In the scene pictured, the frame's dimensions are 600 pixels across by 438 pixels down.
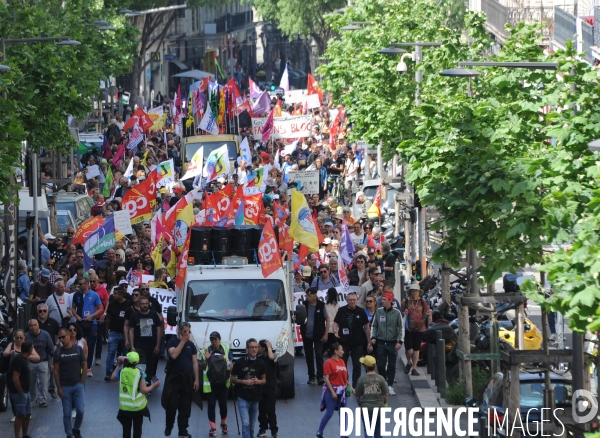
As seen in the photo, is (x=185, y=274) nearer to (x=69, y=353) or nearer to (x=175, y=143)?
(x=69, y=353)

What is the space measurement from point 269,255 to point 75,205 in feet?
39.8

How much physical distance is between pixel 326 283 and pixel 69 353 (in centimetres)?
704

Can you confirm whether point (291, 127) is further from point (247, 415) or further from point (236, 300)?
point (247, 415)

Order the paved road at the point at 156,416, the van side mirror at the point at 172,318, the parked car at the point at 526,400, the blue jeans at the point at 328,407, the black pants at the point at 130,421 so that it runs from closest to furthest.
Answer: the parked car at the point at 526,400, the black pants at the point at 130,421, the blue jeans at the point at 328,407, the paved road at the point at 156,416, the van side mirror at the point at 172,318

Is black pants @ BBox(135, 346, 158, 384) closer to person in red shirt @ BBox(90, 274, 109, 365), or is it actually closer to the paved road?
the paved road

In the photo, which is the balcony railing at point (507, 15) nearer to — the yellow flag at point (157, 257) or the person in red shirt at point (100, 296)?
the yellow flag at point (157, 257)

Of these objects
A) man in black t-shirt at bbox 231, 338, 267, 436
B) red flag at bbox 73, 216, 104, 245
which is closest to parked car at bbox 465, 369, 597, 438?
man in black t-shirt at bbox 231, 338, 267, 436

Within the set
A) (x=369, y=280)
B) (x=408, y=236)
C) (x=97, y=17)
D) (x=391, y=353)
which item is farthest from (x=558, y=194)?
(x=97, y=17)

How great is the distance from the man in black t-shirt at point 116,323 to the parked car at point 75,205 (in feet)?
34.6

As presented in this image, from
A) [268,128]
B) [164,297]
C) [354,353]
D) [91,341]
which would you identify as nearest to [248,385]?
[354,353]

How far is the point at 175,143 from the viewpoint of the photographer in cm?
4828

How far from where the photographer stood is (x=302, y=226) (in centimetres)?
2366

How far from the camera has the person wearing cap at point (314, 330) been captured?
2008 centimetres

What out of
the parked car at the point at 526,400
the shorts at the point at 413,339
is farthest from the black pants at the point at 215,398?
the shorts at the point at 413,339
